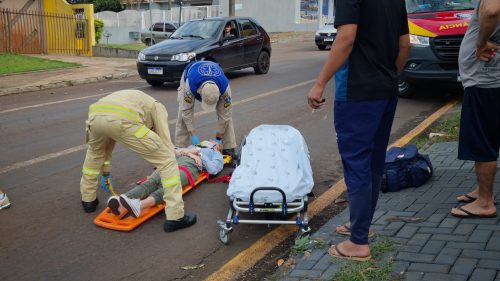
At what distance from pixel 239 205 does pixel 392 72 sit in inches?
62.0

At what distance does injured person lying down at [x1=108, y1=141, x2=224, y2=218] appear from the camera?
169 inches

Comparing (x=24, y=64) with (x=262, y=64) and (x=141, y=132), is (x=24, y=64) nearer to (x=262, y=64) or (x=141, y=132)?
(x=262, y=64)

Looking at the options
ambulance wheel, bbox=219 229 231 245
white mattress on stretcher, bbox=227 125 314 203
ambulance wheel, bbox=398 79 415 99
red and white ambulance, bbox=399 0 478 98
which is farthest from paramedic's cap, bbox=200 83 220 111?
ambulance wheel, bbox=398 79 415 99

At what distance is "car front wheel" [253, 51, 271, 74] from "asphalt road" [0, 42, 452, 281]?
4.31 meters

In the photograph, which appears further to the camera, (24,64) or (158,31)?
(158,31)

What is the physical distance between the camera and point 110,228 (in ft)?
14.3

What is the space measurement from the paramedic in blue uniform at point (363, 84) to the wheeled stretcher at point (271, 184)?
694 mm

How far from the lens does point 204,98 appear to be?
18.0 feet

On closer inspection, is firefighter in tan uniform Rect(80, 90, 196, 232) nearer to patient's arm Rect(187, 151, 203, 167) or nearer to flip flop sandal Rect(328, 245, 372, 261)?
patient's arm Rect(187, 151, 203, 167)

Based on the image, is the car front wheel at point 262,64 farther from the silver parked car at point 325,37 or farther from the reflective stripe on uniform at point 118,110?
the reflective stripe on uniform at point 118,110

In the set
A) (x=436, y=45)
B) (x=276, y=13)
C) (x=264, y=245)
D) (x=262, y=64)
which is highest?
(x=276, y=13)

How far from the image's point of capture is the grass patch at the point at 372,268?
3.21 m

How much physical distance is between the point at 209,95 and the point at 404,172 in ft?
6.97

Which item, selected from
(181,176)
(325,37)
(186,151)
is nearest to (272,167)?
(181,176)
